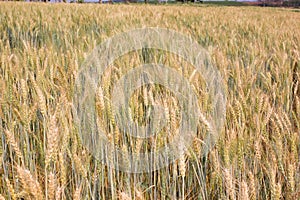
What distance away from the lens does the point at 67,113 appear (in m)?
0.97

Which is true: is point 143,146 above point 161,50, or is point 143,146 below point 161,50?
below

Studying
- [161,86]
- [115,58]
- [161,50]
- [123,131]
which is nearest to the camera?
[123,131]

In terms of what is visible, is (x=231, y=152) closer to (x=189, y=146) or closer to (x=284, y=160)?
(x=189, y=146)

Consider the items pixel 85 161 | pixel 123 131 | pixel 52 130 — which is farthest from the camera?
pixel 123 131

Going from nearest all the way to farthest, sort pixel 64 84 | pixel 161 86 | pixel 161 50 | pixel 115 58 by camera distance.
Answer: pixel 64 84 → pixel 161 86 → pixel 115 58 → pixel 161 50

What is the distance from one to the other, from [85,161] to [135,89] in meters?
0.44

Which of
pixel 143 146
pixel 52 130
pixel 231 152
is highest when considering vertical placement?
pixel 52 130

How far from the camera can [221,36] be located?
114 inches

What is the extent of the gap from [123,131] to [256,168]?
378 millimetres

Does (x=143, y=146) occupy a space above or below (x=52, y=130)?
below

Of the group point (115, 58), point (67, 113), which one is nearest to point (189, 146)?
point (67, 113)

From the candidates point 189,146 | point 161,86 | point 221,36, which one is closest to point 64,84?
point 161,86

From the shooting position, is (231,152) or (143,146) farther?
(143,146)

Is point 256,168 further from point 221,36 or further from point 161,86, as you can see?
point 221,36
